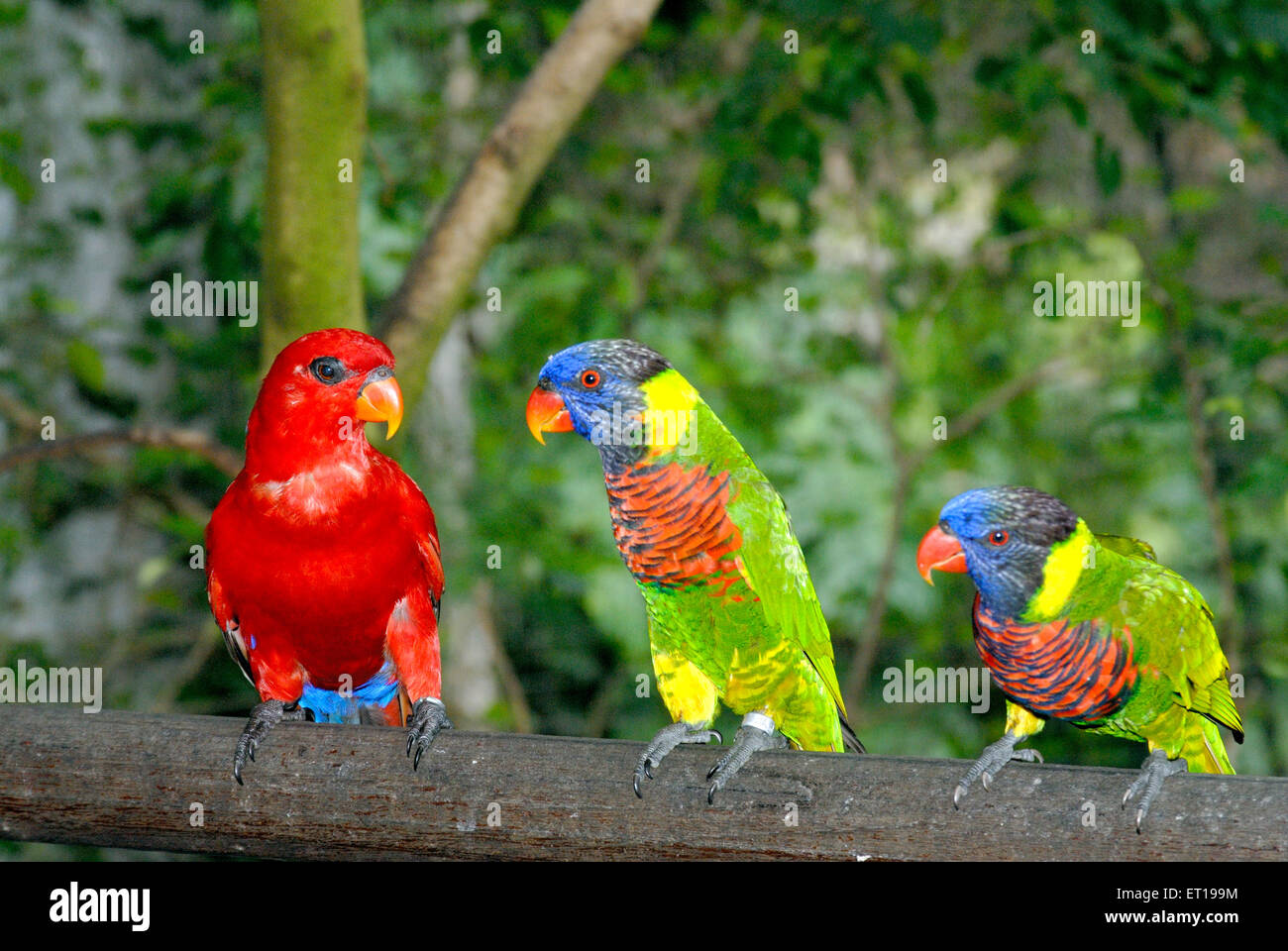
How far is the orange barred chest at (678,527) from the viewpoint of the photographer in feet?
4.87

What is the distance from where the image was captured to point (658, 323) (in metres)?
4.53

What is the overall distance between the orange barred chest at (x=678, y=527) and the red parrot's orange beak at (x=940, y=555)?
0.26 meters

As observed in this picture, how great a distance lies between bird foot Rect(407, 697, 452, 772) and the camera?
5.76 feet

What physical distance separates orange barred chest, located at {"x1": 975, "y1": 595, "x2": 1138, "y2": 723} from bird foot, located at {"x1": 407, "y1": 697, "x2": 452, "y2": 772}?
2.80 feet

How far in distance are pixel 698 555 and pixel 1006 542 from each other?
0.44 m

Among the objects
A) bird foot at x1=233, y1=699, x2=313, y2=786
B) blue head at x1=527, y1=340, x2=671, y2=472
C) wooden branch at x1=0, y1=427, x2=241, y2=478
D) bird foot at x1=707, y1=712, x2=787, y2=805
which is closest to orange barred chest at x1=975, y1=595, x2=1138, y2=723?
bird foot at x1=707, y1=712, x2=787, y2=805

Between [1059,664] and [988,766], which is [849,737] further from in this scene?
[1059,664]

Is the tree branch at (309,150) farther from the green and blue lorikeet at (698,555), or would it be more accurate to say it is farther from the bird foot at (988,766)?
the bird foot at (988,766)

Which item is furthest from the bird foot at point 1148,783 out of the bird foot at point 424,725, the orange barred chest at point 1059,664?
the bird foot at point 424,725

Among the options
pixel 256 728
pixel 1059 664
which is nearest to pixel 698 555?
pixel 1059 664

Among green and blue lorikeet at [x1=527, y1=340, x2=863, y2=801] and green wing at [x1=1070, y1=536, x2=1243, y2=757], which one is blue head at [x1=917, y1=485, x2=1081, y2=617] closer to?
green wing at [x1=1070, y1=536, x2=1243, y2=757]

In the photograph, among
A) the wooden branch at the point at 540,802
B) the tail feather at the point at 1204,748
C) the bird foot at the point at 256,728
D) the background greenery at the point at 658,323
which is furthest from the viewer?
the background greenery at the point at 658,323
